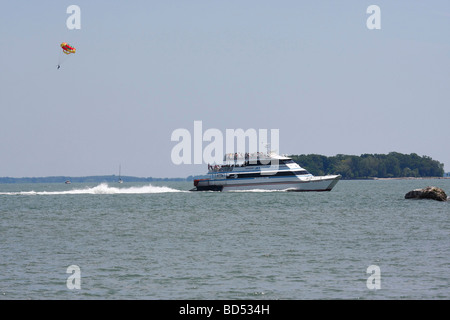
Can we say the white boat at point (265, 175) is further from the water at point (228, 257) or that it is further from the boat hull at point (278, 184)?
the water at point (228, 257)

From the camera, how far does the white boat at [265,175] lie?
3317 inches

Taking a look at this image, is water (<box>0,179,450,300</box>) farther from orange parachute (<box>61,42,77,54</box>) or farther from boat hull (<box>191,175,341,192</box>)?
boat hull (<box>191,175,341,192</box>)

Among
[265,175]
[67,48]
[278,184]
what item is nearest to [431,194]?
[278,184]

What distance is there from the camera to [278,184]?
277 feet

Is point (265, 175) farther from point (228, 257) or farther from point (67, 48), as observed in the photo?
point (228, 257)

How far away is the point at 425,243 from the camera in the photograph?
29062mm

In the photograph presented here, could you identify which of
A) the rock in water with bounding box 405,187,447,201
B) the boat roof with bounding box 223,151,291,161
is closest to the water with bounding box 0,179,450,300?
the rock in water with bounding box 405,187,447,201

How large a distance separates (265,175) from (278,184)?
2247mm

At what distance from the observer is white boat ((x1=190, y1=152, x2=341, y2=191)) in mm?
84250

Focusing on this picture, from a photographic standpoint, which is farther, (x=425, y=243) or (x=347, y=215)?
(x=347, y=215)

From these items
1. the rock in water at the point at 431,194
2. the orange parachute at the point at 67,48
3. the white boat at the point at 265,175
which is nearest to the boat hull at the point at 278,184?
the white boat at the point at 265,175

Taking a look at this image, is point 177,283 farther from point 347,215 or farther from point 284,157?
point 284,157
